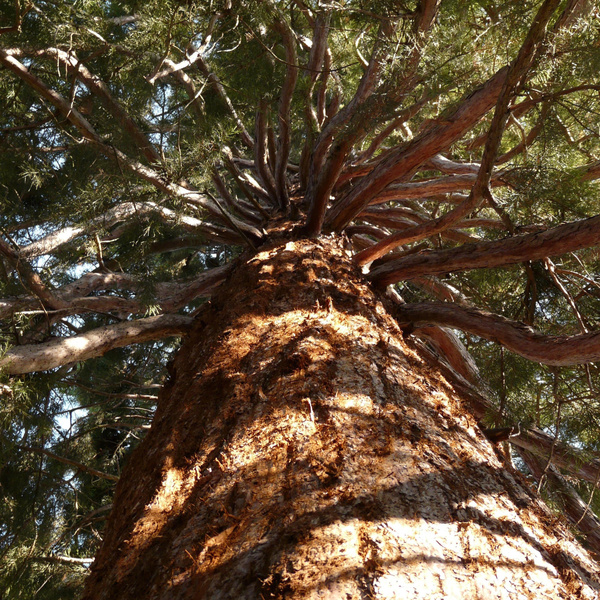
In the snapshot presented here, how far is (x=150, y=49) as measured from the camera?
9.12 ft

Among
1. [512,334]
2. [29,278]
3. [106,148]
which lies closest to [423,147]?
[512,334]

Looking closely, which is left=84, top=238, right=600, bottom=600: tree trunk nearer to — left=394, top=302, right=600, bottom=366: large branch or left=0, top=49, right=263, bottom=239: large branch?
left=394, top=302, right=600, bottom=366: large branch

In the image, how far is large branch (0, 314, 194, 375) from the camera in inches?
76.6

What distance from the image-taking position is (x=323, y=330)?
197 cm

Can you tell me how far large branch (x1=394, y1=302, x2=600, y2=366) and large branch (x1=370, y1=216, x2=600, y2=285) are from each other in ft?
0.61

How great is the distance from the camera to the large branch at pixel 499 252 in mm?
2071

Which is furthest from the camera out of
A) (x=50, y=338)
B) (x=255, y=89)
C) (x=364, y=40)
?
(x=364, y=40)

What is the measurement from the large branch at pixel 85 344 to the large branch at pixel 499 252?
1.10 metres

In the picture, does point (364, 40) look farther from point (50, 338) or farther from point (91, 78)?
point (50, 338)

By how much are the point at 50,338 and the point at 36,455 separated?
201 centimetres

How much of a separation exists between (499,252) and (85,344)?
1.82m

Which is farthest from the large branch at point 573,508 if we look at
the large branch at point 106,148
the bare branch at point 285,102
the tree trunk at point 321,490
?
the bare branch at point 285,102

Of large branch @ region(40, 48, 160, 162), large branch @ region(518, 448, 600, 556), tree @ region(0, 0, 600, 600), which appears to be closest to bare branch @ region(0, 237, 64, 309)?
tree @ region(0, 0, 600, 600)

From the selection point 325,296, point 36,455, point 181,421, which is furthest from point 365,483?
point 36,455
